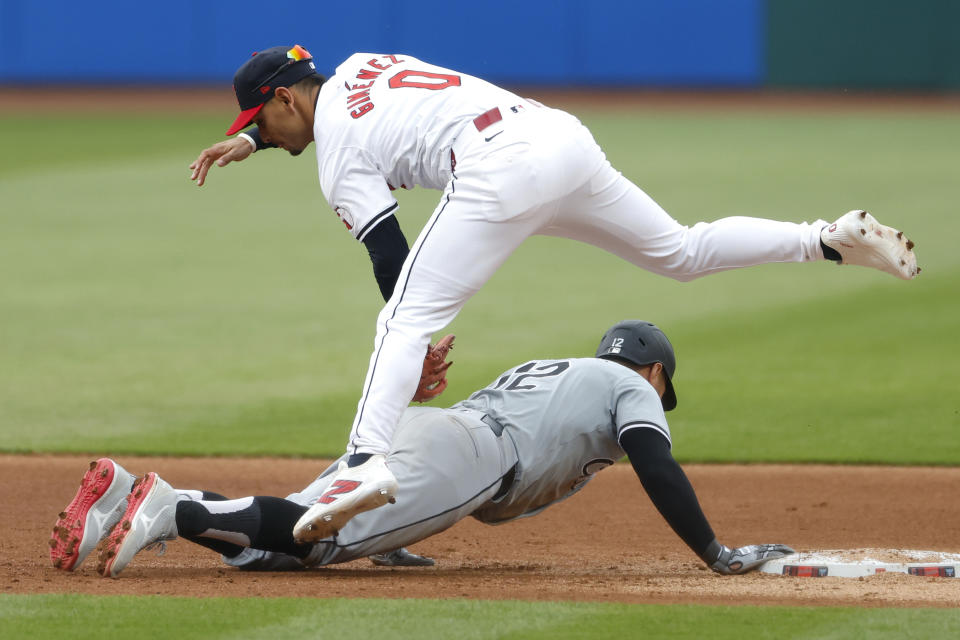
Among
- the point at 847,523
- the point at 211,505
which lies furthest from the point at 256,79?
the point at 847,523

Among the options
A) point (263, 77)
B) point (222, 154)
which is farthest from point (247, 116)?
point (222, 154)

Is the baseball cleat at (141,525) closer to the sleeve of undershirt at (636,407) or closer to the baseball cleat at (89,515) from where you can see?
the baseball cleat at (89,515)

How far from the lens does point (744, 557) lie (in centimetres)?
456

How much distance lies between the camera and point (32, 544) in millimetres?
5117

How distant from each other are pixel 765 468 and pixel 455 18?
2318 cm

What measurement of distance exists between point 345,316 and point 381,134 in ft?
20.5

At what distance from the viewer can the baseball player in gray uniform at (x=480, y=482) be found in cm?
431

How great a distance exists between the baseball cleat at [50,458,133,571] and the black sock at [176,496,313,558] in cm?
27

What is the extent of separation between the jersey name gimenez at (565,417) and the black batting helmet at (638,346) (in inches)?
5.2

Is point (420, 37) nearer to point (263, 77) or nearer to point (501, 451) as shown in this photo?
point (263, 77)

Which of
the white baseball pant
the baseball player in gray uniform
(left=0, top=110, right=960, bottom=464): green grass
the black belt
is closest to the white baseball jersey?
the white baseball pant

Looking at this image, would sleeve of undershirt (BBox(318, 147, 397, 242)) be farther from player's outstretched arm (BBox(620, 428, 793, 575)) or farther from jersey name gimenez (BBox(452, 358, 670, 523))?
player's outstretched arm (BBox(620, 428, 793, 575))

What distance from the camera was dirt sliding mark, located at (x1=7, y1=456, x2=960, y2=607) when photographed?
166 inches

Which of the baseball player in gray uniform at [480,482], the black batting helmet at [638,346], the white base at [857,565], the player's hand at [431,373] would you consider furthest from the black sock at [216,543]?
the white base at [857,565]
